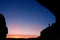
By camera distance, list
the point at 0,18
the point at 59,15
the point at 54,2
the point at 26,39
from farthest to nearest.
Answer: the point at 26,39
the point at 0,18
the point at 59,15
the point at 54,2

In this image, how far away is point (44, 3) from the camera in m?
4.56

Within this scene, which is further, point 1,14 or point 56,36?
point 1,14

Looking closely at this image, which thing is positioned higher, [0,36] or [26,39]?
[26,39]

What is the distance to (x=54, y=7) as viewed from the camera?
15.2 feet

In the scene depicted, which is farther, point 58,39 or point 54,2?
point 58,39

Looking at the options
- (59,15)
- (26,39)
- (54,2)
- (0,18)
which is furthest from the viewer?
(26,39)

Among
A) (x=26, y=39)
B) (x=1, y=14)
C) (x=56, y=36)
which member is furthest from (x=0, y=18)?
(x=26, y=39)

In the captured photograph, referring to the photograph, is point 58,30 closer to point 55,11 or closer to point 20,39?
point 55,11

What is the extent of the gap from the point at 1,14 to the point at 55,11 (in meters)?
12.5

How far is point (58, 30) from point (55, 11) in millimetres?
666

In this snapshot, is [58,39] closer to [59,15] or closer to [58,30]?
[58,30]

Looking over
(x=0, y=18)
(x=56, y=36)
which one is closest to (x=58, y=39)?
(x=56, y=36)

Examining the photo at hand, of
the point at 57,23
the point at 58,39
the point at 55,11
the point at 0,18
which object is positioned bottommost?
the point at 58,39

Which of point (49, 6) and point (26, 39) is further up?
point (26, 39)
